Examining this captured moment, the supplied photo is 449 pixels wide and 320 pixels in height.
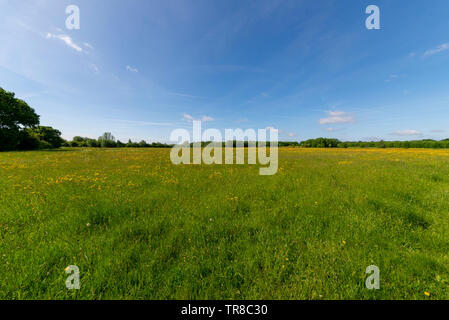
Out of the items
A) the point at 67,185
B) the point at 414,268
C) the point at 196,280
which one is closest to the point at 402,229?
the point at 414,268

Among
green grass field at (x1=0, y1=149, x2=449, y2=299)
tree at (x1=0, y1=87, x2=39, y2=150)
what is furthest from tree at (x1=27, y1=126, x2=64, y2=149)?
green grass field at (x1=0, y1=149, x2=449, y2=299)

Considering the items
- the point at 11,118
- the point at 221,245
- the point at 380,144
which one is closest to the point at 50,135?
the point at 11,118

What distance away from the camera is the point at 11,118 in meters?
31.9

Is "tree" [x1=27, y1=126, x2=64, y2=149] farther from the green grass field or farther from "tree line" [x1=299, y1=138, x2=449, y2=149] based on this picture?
"tree line" [x1=299, y1=138, x2=449, y2=149]

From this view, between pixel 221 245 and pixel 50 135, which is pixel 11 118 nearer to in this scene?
pixel 50 135

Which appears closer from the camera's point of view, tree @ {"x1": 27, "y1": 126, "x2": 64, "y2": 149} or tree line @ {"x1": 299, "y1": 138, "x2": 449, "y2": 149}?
tree @ {"x1": 27, "y1": 126, "x2": 64, "y2": 149}

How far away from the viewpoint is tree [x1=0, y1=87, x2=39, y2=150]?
96.6 feet

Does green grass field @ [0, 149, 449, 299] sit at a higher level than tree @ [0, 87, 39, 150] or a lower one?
lower

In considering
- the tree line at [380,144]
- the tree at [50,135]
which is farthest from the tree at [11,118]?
the tree line at [380,144]

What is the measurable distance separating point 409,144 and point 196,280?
105 metres

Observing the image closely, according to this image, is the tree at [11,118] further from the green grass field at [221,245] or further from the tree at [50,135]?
the green grass field at [221,245]

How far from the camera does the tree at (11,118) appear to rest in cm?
2944

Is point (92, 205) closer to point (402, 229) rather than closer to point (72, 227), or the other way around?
point (72, 227)

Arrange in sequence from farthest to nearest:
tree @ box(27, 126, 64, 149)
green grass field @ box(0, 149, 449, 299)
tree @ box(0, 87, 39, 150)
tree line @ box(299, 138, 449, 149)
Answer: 1. tree line @ box(299, 138, 449, 149)
2. tree @ box(27, 126, 64, 149)
3. tree @ box(0, 87, 39, 150)
4. green grass field @ box(0, 149, 449, 299)
